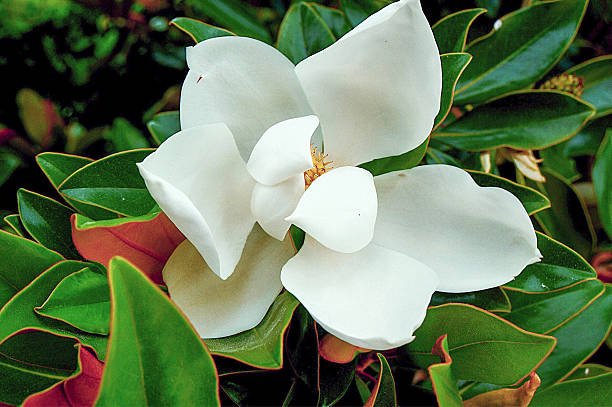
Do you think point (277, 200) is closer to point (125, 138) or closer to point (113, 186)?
point (113, 186)

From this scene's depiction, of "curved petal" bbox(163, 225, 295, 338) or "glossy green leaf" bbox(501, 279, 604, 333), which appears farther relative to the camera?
"glossy green leaf" bbox(501, 279, 604, 333)

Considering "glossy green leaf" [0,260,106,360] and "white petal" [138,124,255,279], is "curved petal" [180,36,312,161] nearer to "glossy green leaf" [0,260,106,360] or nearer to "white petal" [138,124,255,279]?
"white petal" [138,124,255,279]

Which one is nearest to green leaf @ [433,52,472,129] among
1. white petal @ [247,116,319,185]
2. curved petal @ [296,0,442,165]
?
curved petal @ [296,0,442,165]

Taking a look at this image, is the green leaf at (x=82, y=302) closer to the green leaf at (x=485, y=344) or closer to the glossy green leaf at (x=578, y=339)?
the green leaf at (x=485, y=344)

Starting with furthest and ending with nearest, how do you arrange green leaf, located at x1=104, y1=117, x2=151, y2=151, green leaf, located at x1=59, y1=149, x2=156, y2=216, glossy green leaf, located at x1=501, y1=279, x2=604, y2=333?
green leaf, located at x1=104, y1=117, x2=151, y2=151 → glossy green leaf, located at x1=501, y1=279, x2=604, y2=333 → green leaf, located at x1=59, y1=149, x2=156, y2=216

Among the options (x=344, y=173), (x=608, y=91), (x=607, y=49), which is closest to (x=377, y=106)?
(x=344, y=173)

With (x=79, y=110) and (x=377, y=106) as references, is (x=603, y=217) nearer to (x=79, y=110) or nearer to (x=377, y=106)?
(x=377, y=106)
